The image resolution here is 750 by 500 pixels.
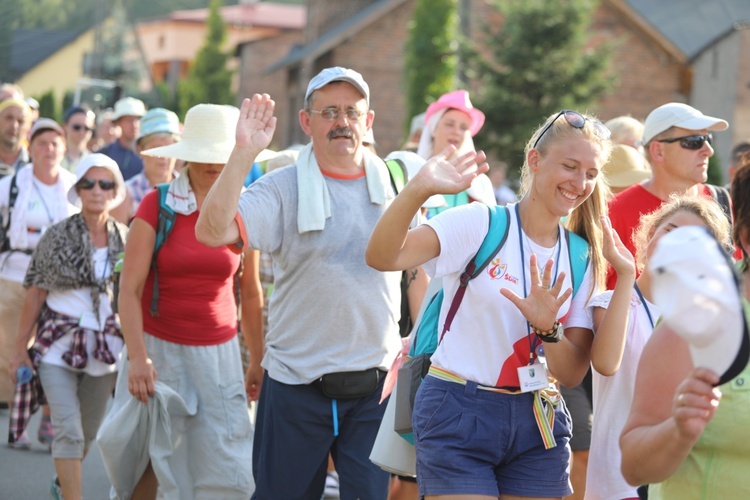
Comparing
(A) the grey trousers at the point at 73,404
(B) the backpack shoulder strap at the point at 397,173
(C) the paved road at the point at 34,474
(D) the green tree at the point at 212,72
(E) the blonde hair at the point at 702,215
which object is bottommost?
(C) the paved road at the point at 34,474

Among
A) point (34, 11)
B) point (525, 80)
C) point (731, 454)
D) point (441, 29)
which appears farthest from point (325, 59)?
point (34, 11)

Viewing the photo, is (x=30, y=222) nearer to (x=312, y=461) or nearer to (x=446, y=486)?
(x=312, y=461)

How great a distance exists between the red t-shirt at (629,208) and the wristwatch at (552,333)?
185cm

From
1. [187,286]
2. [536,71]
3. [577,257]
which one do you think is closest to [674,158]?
[577,257]

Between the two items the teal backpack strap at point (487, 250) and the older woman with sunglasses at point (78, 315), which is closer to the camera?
the teal backpack strap at point (487, 250)

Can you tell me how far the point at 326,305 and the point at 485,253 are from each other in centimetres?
111

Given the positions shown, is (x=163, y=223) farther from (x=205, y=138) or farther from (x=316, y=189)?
(x=316, y=189)

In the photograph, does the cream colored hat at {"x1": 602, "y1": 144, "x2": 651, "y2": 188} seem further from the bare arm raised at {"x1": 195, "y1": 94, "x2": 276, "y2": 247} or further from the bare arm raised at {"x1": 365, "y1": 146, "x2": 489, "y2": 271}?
the bare arm raised at {"x1": 365, "y1": 146, "x2": 489, "y2": 271}

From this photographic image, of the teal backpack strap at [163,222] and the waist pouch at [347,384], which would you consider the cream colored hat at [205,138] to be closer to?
the teal backpack strap at [163,222]

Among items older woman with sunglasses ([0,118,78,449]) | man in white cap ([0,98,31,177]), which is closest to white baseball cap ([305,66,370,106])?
older woman with sunglasses ([0,118,78,449])

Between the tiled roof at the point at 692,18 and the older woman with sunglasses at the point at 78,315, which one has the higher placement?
the tiled roof at the point at 692,18

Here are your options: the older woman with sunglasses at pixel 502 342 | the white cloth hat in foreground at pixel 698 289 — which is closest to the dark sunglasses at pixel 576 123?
the older woman with sunglasses at pixel 502 342

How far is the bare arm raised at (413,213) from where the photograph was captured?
4.15 meters

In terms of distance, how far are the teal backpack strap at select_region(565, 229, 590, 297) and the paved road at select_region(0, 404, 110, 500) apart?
449 centimetres
